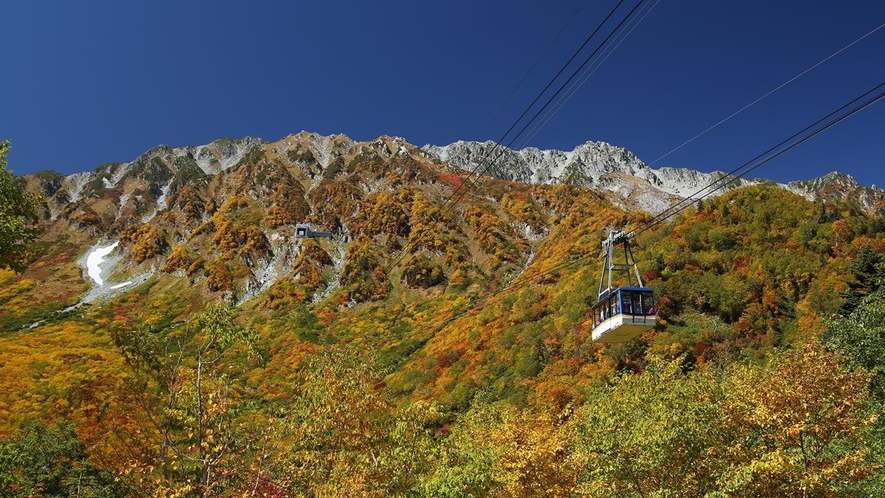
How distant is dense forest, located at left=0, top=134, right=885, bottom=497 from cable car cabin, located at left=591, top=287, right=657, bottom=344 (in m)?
2.58

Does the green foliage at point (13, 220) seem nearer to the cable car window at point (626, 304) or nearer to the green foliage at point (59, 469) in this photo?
the green foliage at point (59, 469)

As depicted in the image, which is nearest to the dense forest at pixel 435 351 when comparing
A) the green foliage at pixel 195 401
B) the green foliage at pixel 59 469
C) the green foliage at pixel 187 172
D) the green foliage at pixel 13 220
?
the green foliage at pixel 195 401

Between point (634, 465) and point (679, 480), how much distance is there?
5.09 ft

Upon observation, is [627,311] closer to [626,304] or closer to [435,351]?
[626,304]

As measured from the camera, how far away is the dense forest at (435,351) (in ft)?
37.6

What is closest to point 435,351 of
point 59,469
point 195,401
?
point 59,469

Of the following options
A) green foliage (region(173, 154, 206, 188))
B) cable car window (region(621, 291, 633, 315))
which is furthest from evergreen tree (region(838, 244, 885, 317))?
green foliage (region(173, 154, 206, 188))

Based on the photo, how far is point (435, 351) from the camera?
5856cm

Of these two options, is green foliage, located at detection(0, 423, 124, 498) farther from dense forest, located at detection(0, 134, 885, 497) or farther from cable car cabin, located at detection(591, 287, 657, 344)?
cable car cabin, located at detection(591, 287, 657, 344)

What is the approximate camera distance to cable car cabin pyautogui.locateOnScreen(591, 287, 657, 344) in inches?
882

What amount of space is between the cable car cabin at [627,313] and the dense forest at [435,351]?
2.58 meters

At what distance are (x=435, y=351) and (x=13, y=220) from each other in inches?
1928

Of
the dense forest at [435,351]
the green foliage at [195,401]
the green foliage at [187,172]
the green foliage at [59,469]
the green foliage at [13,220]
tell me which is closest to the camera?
the green foliage at [195,401]

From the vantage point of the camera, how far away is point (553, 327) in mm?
49250
